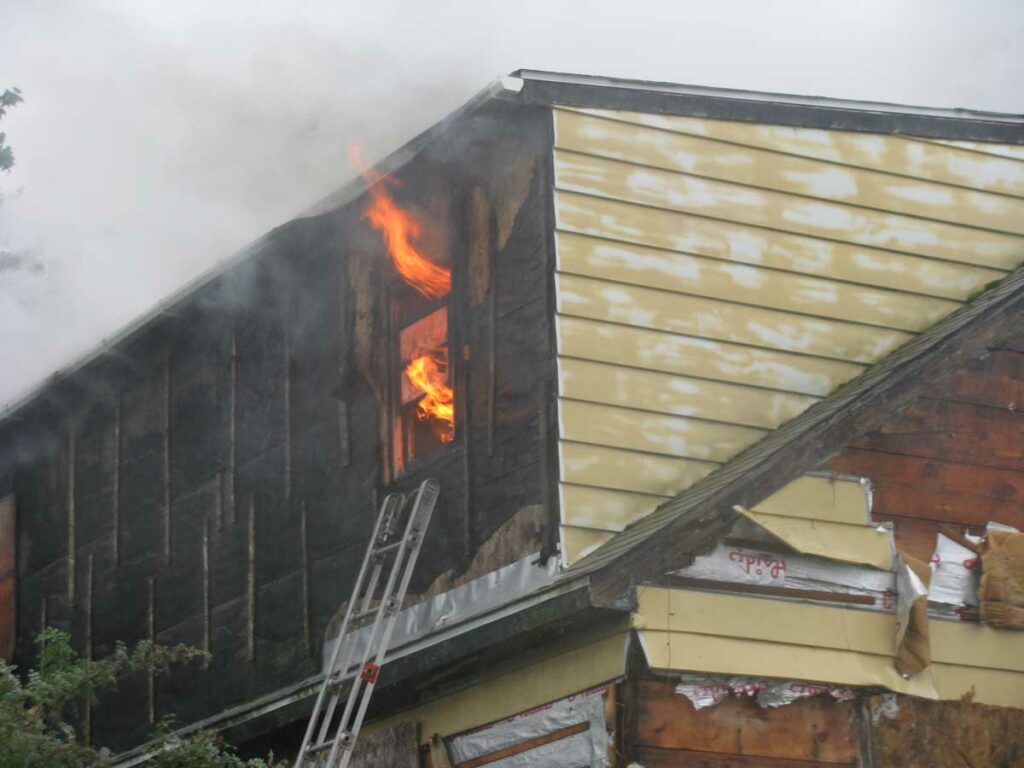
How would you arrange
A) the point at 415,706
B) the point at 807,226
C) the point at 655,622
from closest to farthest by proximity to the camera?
the point at 655,622 < the point at 415,706 < the point at 807,226

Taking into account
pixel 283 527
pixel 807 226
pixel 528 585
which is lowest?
pixel 528 585

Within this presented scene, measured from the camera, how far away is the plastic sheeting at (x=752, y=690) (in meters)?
8.66

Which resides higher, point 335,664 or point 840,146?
point 840,146

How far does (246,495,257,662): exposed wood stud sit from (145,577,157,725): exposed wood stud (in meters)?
1.27

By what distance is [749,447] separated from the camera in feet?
33.3

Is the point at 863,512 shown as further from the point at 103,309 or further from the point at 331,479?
the point at 103,309

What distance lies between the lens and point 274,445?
478 inches

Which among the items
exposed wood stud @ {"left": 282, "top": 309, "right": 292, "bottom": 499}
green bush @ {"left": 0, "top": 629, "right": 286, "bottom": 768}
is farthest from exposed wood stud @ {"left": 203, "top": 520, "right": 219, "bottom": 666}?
green bush @ {"left": 0, "top": 629, "right": 286, "bottom": 768}

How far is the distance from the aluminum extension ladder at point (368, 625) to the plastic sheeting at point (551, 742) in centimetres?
67

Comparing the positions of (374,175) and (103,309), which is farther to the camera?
(103,309)

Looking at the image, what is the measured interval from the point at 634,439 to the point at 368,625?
7.21ft

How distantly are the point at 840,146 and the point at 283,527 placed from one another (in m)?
4.60

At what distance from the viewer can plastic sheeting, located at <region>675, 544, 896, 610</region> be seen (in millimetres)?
8844

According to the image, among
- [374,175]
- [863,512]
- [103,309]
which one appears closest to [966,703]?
[863,512]
